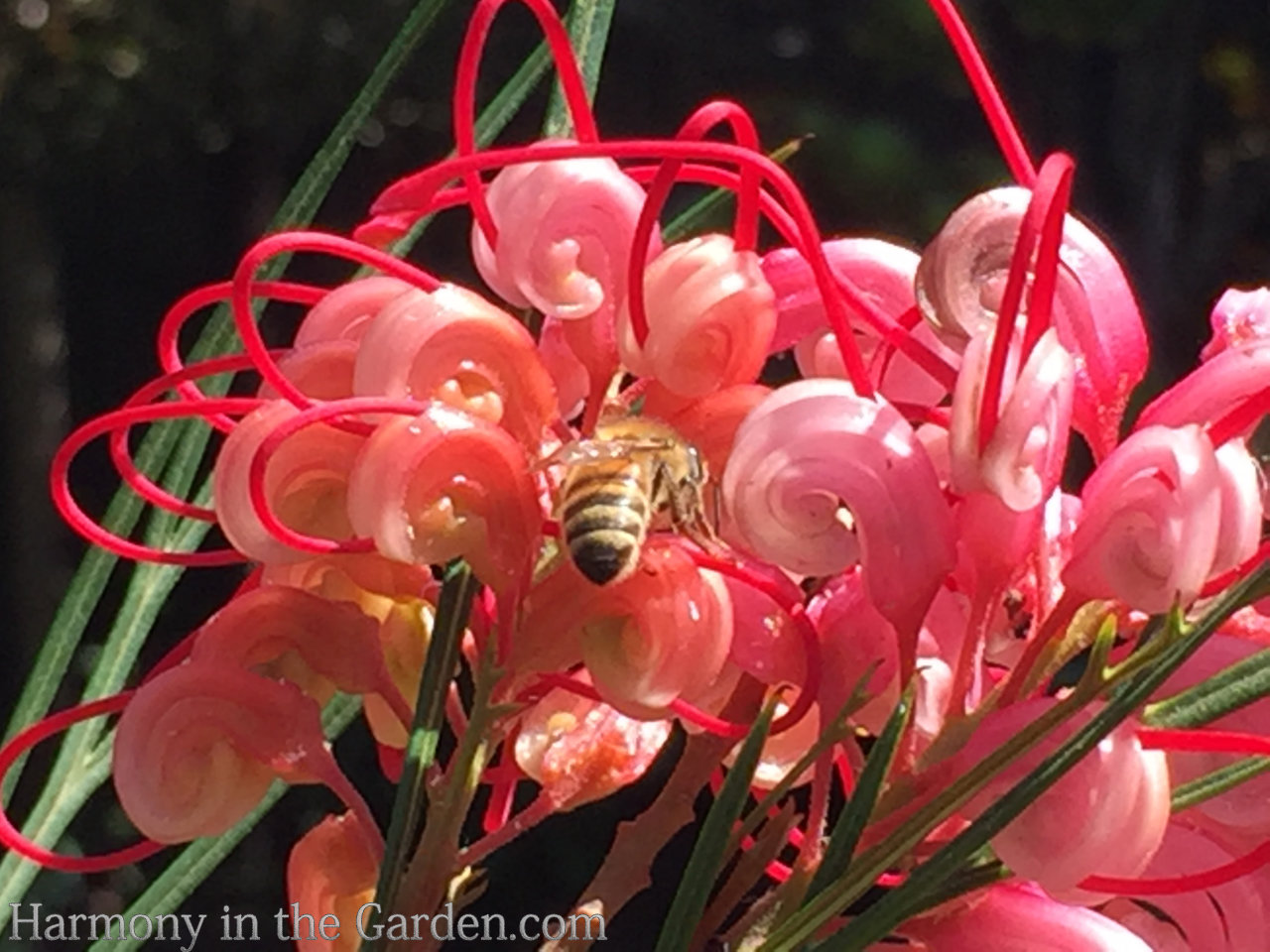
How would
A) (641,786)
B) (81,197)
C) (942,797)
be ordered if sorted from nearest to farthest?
(942,797) → (641,786) → (81,197)

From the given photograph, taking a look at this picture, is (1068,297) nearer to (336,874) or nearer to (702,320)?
(702,320)

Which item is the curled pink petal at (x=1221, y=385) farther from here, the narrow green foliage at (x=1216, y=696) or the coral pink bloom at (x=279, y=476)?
the coral pink bloom at (x=279, y=476)

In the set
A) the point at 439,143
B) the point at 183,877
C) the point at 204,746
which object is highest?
the point at 204,746

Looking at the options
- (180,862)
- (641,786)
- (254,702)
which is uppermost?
(254,702)

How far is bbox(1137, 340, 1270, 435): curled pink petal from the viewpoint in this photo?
1.24ft

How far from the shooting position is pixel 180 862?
0.56 metres

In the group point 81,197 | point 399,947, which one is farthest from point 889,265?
point 81,197

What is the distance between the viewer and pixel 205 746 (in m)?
0.43

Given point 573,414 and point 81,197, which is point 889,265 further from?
point 81,197

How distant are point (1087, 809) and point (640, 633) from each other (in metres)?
0.09

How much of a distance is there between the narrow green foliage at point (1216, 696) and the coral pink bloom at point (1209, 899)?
0.04 m

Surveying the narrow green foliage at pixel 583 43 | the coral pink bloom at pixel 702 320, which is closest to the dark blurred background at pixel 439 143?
the narrow green foliage at pixel 583 43

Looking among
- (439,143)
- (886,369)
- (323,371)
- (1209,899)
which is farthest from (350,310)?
(439,143)

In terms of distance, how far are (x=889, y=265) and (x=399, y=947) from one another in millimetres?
178
